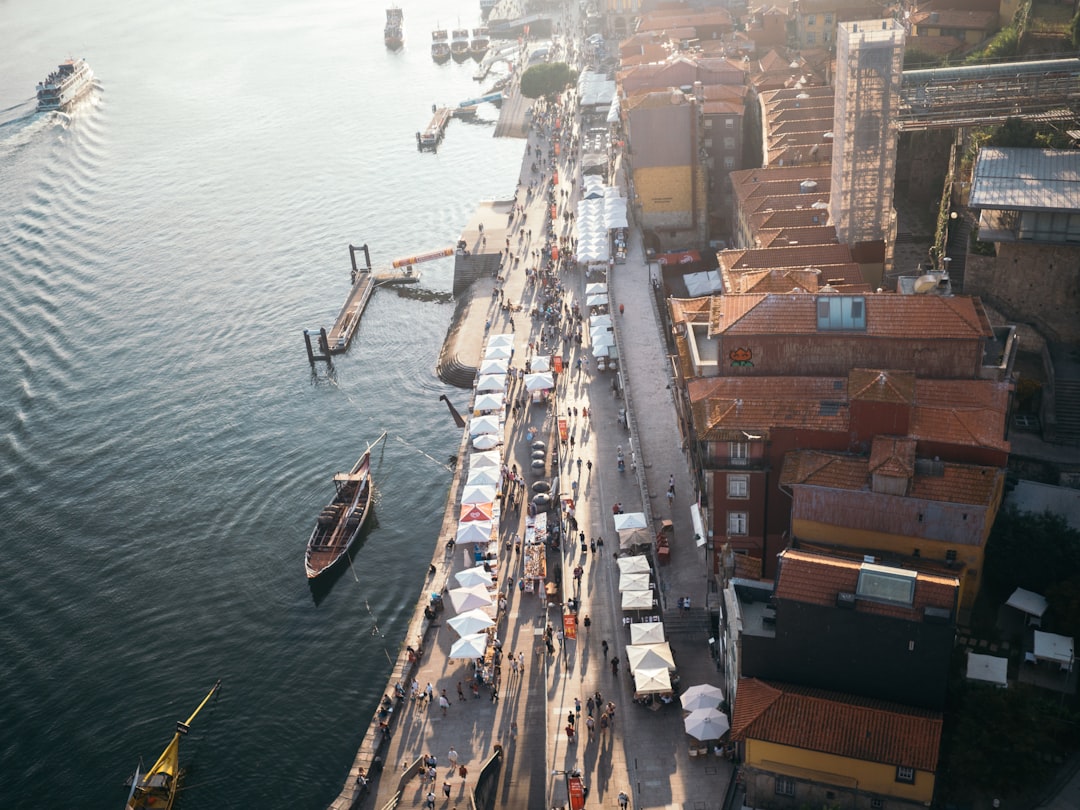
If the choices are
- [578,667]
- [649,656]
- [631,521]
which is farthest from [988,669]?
[631,521]

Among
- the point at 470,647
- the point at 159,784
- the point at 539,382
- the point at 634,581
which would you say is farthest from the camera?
the point at 539,382

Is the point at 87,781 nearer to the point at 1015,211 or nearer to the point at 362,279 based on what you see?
the point at 1015,211

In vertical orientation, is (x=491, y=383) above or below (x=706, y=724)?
above

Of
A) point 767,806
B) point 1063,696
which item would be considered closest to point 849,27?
point 1063,696

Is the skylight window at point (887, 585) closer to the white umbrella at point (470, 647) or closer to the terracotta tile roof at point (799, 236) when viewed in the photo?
the white umbrella at point (470, 647)

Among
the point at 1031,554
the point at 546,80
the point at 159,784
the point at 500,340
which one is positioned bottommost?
the point at 159,784

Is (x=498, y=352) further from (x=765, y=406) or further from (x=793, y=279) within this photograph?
(x=765, y=406)

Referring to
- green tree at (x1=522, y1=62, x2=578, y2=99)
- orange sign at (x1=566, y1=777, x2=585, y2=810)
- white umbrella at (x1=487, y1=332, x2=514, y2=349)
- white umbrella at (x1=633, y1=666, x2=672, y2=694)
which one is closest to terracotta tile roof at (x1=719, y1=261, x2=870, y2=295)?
white umbrella at (x1=633, y1=666, x2=672, y2=694)
